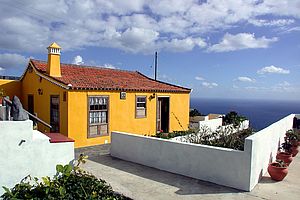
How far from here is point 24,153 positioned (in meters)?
5.93

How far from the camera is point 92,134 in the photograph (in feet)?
41.5

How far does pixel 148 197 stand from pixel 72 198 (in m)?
2.13

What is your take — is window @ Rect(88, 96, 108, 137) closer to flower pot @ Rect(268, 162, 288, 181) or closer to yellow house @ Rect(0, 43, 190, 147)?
yellow house @ Rect(0, 43, 190, 147)

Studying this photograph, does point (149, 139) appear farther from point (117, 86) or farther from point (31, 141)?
point (117, 86)

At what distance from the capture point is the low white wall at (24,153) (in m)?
5.69

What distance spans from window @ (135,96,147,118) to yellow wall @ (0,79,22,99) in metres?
7.26

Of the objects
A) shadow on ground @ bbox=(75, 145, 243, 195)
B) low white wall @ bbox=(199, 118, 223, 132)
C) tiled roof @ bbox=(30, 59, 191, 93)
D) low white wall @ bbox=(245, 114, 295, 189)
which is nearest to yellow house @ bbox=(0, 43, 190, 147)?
tiled roof @ bbox=(30, 59, 191, 93)

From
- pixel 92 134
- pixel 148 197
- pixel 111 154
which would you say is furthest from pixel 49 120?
pixel 148 197

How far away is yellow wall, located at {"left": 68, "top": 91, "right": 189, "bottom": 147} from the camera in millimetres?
11891

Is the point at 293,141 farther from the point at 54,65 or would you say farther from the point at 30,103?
the point at 30,103

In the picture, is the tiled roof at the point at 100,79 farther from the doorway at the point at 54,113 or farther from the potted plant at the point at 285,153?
the potted plant at the point at 285,153

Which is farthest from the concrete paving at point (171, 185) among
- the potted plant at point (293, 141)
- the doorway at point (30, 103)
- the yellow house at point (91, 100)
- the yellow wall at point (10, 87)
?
the yellow wall at point (10, 87)

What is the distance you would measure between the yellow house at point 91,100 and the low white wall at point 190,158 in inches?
108

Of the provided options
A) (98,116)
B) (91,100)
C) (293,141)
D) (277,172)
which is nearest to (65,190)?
(277,172)
